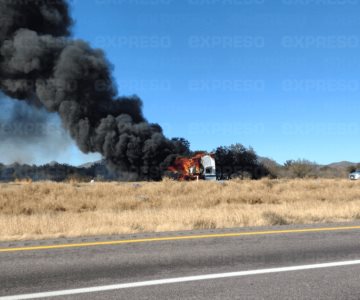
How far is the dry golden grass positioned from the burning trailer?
9843mm

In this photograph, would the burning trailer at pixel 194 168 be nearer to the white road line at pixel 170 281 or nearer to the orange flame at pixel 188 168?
the orange flame at pixel 188 168

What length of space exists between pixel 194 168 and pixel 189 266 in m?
29.9

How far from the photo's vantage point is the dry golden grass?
8641 mm

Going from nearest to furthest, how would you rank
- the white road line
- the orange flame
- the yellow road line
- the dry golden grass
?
the white road line → the yellow road line → the dry golden grass → the orange flame

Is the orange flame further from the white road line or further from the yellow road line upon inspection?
the white road line

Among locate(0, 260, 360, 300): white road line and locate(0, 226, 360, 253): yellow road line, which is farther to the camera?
locate(0, 226, 360, 253): yellow road line

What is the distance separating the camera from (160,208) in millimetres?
14555

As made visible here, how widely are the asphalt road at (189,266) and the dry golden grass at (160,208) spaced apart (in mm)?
1545

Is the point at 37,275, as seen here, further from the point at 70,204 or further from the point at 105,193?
the point at 105,193

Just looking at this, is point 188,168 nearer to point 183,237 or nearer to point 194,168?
point 194,168

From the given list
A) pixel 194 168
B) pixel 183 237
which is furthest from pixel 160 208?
pixel 194 168

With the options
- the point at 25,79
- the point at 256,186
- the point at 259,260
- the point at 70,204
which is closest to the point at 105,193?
the point at 70,204

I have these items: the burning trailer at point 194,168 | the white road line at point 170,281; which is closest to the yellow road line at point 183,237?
the white road line at point 170,281

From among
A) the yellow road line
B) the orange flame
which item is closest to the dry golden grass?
the yellow road line
